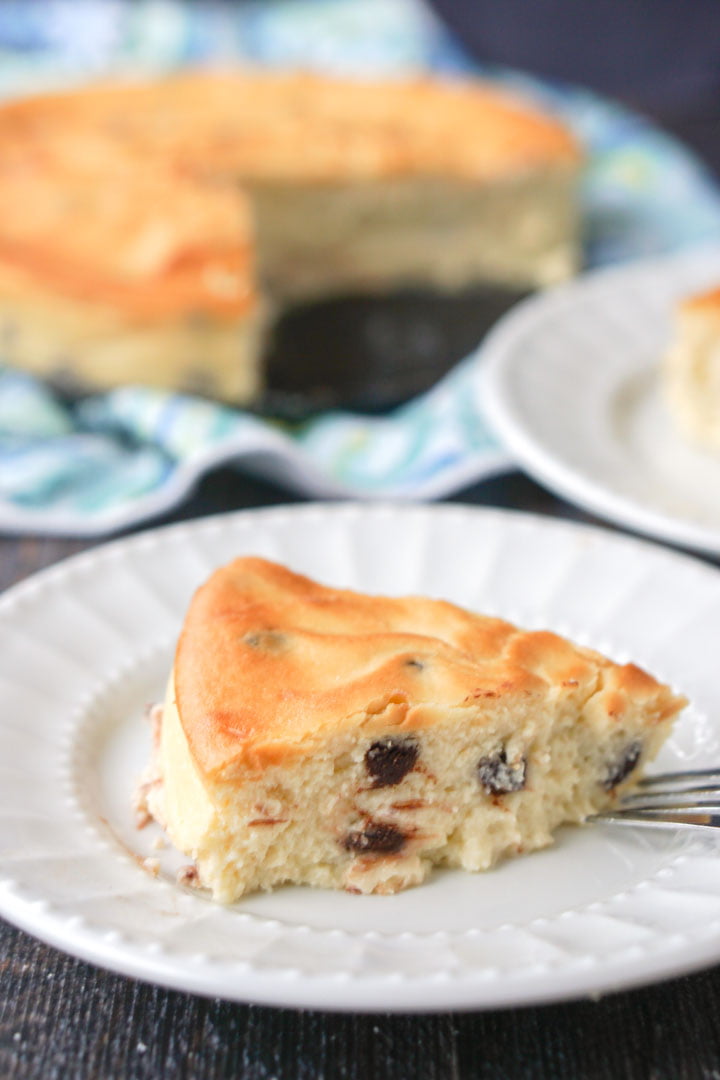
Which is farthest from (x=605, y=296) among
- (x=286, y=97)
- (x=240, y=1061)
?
(x=240, y=1061)

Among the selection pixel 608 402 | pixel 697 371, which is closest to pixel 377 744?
pixel 608 402

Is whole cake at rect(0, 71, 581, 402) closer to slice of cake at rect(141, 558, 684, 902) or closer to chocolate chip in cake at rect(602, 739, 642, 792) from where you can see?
slice of cake at rect(141, 558, 684, 902)

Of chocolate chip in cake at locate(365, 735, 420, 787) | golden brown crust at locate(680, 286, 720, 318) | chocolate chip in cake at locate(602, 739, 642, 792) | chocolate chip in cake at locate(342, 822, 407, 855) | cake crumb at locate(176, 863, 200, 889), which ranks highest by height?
chocolate chip in cake at locate(365, 735, 420, 787)

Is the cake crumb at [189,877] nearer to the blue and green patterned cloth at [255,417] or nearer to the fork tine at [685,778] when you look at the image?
the fork tine at [685,778]

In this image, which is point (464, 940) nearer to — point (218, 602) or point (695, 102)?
point (218, 602)

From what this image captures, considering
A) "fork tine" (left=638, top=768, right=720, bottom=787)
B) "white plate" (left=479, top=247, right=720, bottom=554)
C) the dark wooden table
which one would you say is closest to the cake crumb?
the dark wooden table

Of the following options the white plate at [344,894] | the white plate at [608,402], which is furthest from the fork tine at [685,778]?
the white plate at [608,402]
